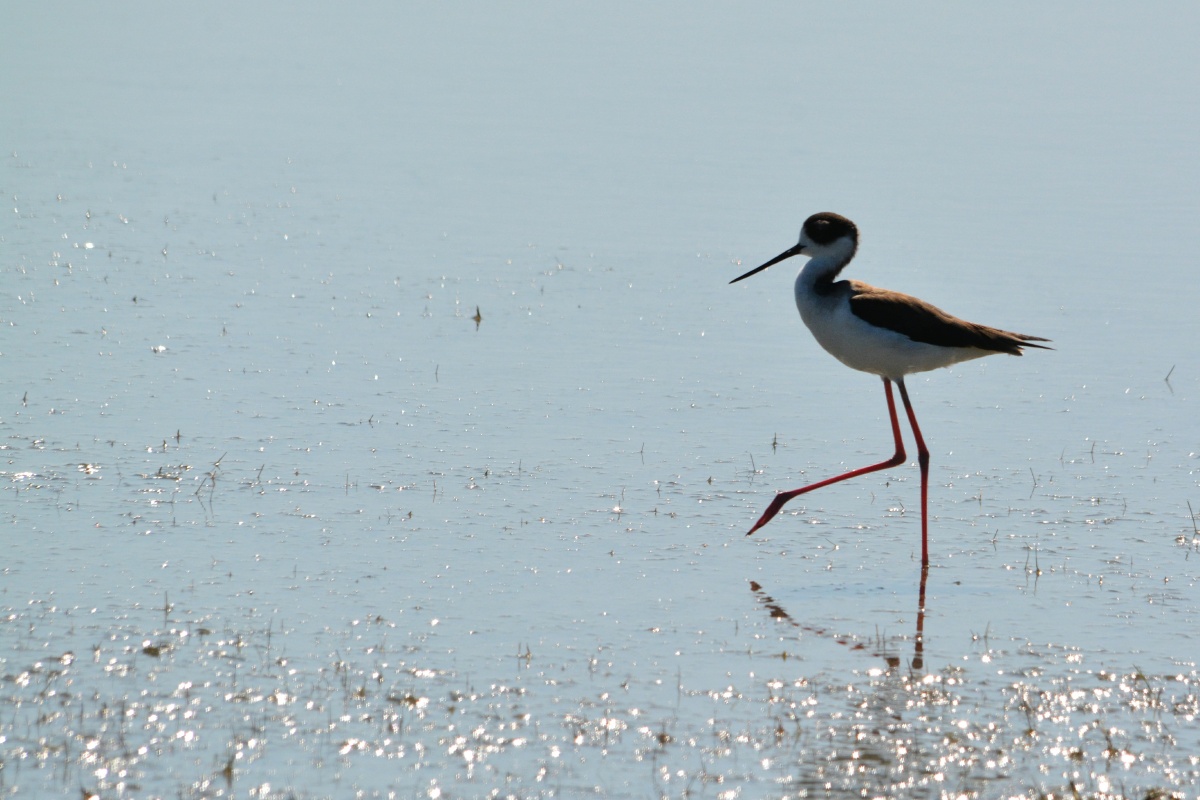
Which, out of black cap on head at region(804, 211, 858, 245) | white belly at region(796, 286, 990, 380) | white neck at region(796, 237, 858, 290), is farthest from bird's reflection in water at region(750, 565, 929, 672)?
black cap on head at region(804, 211, 858, 245)

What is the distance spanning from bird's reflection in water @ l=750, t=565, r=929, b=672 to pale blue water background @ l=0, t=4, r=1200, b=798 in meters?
0.04

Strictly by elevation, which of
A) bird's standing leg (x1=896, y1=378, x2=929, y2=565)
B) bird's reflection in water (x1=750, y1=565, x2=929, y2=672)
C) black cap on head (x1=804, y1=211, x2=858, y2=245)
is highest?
black cap on head (x1=804, y1=211, x2=858, y2=245)

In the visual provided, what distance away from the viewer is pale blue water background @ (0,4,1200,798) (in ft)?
19.0

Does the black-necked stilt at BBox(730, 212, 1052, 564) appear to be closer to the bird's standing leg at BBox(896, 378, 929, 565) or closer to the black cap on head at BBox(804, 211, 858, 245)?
the bird's standing leg at BBox(896, 378, 929, 565)

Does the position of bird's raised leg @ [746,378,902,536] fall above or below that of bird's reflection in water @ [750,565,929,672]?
above

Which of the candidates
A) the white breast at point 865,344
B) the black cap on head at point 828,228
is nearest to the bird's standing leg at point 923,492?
the white breast at point 865,344

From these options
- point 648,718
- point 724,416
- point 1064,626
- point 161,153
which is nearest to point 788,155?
point 161,153

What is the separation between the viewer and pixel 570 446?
9.64 meters

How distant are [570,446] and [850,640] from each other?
3012 mm

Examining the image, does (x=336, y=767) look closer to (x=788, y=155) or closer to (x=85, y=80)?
(x=788, y=155)

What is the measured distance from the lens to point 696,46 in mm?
26156

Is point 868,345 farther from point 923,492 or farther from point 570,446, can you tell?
point 570,446

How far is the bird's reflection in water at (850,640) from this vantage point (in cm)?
675

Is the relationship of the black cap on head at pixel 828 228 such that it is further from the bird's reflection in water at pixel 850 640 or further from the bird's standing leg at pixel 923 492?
the bird's reflection in water at pixel 850 640
